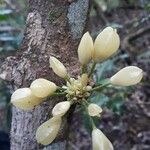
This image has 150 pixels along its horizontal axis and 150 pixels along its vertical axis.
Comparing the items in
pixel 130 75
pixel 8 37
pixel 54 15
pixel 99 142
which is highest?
pixel 8 37

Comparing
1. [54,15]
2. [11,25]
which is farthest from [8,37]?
[54,15]

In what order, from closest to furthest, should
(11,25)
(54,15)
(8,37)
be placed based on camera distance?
1. (54,15)
2. (8,37)
3. (11,25)

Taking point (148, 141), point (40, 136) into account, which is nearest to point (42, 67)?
point (40, 136)

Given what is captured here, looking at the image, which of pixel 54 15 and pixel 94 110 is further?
pixel 54 15

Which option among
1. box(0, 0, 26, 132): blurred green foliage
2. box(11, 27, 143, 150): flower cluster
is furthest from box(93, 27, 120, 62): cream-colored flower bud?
box(0, 0, 26, 132): blurred green foliage

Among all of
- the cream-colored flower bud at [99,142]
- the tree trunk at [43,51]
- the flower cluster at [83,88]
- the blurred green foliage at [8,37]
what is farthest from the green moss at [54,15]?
the blurred green foliage at [8,37]

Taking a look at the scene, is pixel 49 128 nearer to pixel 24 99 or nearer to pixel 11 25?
pixel 24 99
